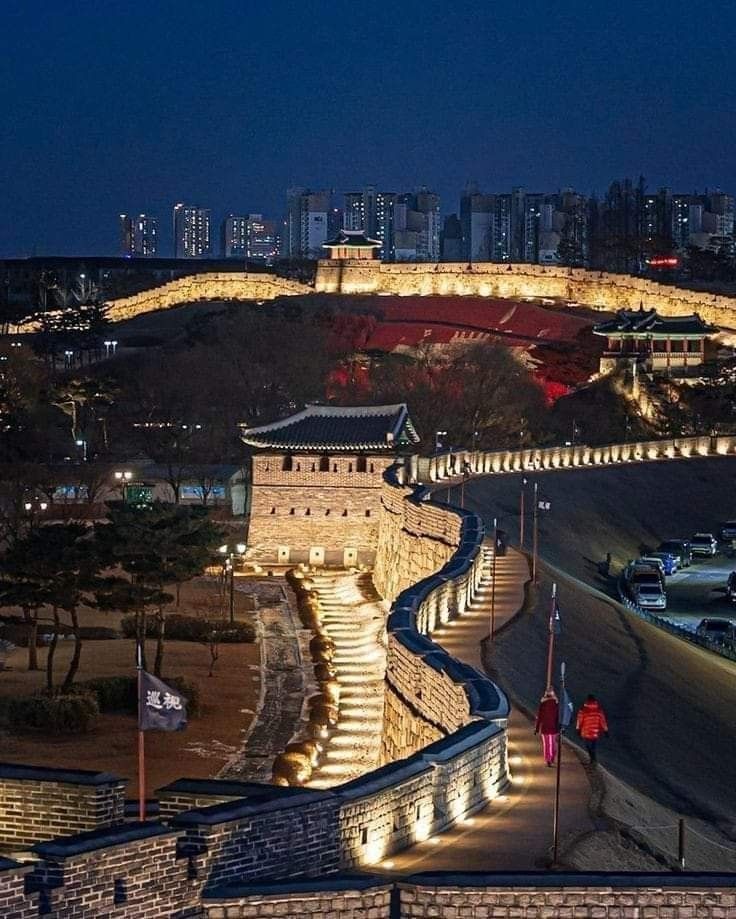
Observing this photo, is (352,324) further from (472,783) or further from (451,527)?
(472,783)

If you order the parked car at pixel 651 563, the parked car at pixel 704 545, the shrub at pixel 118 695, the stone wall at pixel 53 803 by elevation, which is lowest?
the parked car at pixel 704 545

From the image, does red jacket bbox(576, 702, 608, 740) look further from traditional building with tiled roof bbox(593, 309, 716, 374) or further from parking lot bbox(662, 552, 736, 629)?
traditional building with tiled roof bbox(593, 309, 716, 374)

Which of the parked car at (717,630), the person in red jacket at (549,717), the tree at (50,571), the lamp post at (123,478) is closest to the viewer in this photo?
the person in red jacket at (549,717)

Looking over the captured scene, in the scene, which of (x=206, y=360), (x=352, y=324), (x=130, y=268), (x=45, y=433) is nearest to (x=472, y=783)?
(x=45, y=433)

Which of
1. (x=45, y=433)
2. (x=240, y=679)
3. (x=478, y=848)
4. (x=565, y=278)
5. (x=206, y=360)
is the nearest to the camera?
(x=478, y=848)

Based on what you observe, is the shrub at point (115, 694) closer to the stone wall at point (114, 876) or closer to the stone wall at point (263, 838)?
the stone wall at point (263, 838)

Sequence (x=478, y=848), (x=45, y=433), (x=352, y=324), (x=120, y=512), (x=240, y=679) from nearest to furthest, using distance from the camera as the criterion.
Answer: (x=478, y=848) < (x=240, y=679) < (x=120, y=512) < (x=45, y=433) < (x=352, y=324)

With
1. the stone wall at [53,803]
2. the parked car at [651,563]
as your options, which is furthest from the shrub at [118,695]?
the parked car at [651,563]
